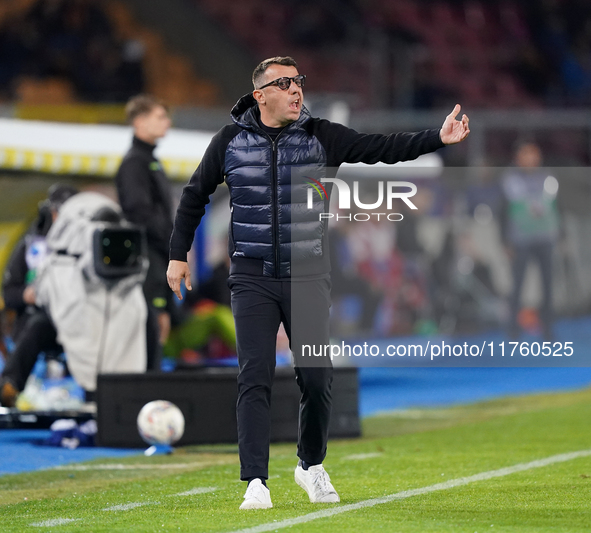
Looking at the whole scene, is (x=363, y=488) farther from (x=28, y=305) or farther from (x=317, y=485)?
(x=28, y=305)

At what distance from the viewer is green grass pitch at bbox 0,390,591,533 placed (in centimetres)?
535

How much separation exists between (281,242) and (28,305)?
14.7 ft

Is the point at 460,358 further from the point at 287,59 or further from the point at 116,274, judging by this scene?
the point at 287,59

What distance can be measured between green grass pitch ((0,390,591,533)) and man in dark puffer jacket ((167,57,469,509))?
Result: 353mm

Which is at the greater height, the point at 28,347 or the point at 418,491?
the point at 28,347

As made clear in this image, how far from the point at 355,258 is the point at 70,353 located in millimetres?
8715

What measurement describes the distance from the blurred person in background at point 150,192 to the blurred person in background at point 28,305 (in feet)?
1.86

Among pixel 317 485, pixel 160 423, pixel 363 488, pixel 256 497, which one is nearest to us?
pixel 256 497

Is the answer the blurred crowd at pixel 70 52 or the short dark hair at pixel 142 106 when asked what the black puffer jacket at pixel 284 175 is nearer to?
the short dark hair at pixel 142 106

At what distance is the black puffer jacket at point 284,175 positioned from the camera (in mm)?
5793

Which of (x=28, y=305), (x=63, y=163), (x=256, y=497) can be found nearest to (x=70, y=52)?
(x=63, y=163)

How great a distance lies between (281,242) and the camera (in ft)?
19.0

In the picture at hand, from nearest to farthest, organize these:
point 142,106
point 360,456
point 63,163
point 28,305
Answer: point 360,456 → point 142,106 → point 28,305 → point 63,163

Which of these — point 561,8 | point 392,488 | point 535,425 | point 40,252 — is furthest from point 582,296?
point 392,488
